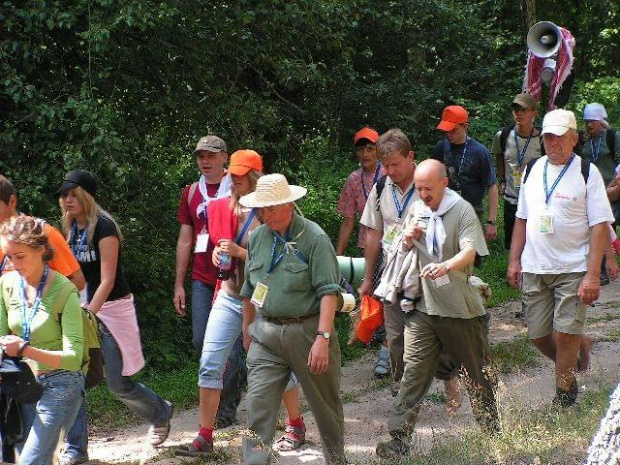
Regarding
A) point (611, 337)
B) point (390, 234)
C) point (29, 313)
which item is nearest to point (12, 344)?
point (29, 313)

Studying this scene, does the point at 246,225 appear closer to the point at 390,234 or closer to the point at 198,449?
the point at 390,234

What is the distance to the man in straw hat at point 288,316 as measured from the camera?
17.1ft

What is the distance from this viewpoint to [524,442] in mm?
5285

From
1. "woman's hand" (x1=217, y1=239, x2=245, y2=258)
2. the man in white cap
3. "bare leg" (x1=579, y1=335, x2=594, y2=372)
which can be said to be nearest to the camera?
"woman's hand" (x1=217, y1=239, x2=245, y2=258)

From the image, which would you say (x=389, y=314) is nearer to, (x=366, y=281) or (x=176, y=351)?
(x=366, y=281)

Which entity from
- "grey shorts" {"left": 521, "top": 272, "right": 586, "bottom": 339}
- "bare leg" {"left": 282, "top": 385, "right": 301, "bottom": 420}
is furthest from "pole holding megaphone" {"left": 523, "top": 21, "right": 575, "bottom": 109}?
"bare leg" {"left": 282, "top": 385, "right": 301, "bottom": 420}

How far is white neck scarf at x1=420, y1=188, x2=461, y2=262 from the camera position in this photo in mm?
5879

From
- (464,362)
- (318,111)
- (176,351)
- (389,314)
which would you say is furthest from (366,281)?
(318,111)

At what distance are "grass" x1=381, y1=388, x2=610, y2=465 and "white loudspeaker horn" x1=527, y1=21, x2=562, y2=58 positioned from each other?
482cm

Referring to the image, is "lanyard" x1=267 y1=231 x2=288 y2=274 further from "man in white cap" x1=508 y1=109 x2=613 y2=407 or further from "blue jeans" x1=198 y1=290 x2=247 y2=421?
"man in white cap" x1=508 y1=109 x2=613 y2=407

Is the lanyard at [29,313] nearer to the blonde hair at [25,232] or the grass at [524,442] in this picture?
the blonde hair at [25,232]

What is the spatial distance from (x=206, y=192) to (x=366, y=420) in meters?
2.04

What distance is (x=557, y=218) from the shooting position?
6.34m

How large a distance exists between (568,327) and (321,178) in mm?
7686
